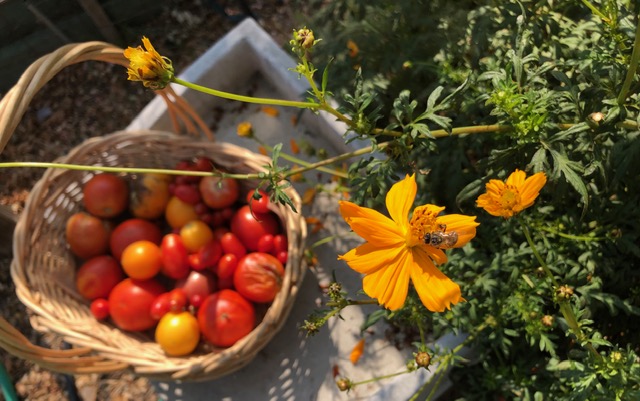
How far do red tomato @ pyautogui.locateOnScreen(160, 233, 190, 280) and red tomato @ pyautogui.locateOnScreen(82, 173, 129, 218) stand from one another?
0.25m

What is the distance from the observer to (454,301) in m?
1.24

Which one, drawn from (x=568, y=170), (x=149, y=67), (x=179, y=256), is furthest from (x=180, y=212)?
(x=568, y=170)

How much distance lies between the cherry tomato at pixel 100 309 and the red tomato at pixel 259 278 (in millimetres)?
506

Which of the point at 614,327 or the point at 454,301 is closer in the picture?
the point at 454,301

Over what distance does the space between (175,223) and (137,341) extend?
1.54 feet

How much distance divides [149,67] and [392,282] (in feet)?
2.15

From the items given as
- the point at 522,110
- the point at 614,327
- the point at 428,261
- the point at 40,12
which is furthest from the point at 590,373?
the point at 40,12

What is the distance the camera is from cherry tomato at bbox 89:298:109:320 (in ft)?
7.18

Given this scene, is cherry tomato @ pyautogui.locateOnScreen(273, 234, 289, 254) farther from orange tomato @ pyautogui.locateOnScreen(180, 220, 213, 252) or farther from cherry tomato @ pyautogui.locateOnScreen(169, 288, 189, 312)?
cherry tomato @ pyautogui.locateOnScreen(169, 288, 189, 312)

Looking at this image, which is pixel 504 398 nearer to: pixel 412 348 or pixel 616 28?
pixel 412 348

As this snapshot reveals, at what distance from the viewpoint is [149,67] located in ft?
3.71

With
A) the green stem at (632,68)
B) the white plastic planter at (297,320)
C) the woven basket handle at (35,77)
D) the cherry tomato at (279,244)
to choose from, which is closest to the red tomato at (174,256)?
the cherry tomato at (279,244)

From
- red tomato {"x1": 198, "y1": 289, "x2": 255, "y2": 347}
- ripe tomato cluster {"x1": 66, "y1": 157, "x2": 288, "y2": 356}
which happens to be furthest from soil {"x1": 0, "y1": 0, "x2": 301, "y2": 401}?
red tomato {"x1": 198, "y1": 289, "x2": 255, "y2": 347}

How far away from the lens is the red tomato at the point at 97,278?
222 centimetres
